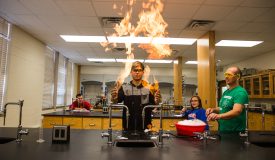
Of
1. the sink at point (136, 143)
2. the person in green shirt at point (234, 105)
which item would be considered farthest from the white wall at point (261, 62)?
the sink at point (136, 143)

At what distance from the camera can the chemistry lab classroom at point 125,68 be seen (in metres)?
1.61

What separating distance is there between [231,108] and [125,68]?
2922 millimetres

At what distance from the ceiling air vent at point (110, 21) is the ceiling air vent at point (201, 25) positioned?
4.75 ft

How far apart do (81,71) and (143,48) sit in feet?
16.5

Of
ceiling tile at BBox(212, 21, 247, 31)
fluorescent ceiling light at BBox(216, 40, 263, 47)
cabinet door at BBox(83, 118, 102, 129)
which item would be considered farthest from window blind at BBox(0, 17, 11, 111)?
fluorescent ceiling light at BBox(216, 40, 263, 47)

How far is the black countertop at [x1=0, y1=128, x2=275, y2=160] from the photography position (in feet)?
4.38

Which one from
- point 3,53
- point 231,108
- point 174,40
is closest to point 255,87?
point 174,40

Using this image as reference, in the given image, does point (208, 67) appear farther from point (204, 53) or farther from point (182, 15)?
point (182, 15)

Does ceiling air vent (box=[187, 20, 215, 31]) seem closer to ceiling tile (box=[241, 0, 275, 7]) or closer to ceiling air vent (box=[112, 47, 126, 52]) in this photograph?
ceiling tile (box=[241, 0, 275, 7])

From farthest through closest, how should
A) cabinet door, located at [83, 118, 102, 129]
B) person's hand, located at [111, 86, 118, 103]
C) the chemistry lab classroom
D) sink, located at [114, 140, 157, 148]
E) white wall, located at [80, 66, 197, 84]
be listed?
white wall, located at [80, 66, 197, 84] < cabinet door, located at [83, 118, 102, 129] < person's hand, located at [111, 86, 118, 103] < sink, located at [114, 140, 157, 148] < the chemistry lab classroom

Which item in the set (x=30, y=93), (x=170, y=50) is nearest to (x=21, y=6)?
(x=30, y=93)

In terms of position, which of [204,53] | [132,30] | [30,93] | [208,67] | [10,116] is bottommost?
[10,116]

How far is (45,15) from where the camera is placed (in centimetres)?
416

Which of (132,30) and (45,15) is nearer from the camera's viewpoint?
(45,15)
